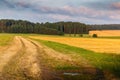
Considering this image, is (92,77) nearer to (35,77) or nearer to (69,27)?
(35,77)

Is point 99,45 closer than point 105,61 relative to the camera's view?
No

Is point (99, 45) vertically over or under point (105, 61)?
under

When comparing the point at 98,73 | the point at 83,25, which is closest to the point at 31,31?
the point at 83,25

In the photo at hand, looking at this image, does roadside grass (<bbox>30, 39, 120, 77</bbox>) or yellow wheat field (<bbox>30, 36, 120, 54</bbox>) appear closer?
roadside grass (<bbox>30, 39, 120, 77</bbox>)

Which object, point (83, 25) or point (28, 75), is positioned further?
point (83, 25)

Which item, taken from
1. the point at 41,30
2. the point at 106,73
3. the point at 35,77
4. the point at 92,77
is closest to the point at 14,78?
the point at 35,77

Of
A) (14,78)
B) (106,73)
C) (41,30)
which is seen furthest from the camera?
(41,30)

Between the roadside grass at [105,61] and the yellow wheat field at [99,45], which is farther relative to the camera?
the yellow wheat field at [99,45]

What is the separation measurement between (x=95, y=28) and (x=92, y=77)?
184973mm

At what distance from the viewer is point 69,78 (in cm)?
1499

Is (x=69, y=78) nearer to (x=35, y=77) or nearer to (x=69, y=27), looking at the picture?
(x=35, y=77)

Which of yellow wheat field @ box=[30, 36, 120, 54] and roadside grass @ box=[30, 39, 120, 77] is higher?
roadside grass @ box=[30, 39, 120, 77]

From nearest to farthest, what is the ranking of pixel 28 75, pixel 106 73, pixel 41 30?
pixel 28 75, pixel 106 73, pixel 41 30

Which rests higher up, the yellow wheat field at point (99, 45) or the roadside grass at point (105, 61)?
the roadside grass at point (105, 61)
